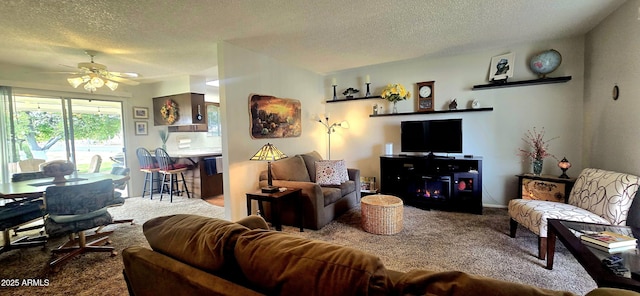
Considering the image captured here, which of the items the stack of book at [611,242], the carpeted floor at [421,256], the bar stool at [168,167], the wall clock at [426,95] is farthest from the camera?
the bar stool at [168,167]

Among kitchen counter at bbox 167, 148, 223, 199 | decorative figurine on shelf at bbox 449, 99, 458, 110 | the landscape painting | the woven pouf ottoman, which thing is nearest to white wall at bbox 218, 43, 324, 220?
the landscape painting

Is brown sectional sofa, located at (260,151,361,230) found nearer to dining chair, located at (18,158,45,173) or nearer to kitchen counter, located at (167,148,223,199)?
kitchen counter, located at (167,148,223,199)

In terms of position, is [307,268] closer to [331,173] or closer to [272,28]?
[272,28]

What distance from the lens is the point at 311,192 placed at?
322 centimetres

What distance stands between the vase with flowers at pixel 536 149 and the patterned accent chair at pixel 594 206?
2.77ft

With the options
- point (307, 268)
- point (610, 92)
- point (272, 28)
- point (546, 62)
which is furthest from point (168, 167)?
point (610, 92)

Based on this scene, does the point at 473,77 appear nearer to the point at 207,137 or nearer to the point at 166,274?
the point at 166,274

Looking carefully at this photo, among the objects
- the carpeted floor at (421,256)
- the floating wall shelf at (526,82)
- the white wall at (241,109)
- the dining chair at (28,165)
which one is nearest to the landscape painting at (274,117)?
the white wall at (241,109)

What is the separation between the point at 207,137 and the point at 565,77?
6.94 metres

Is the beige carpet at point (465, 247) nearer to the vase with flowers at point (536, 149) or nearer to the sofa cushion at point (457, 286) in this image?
the vase with flowers at point (536, 149)

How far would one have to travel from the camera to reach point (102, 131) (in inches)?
198

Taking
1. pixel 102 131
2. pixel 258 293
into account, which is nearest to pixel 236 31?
pixel 258 293

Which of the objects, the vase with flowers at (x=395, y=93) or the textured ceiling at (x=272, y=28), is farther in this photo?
the vase with flowers at (x=395, y=93)

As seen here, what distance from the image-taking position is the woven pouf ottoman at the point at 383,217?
3.03 meters
